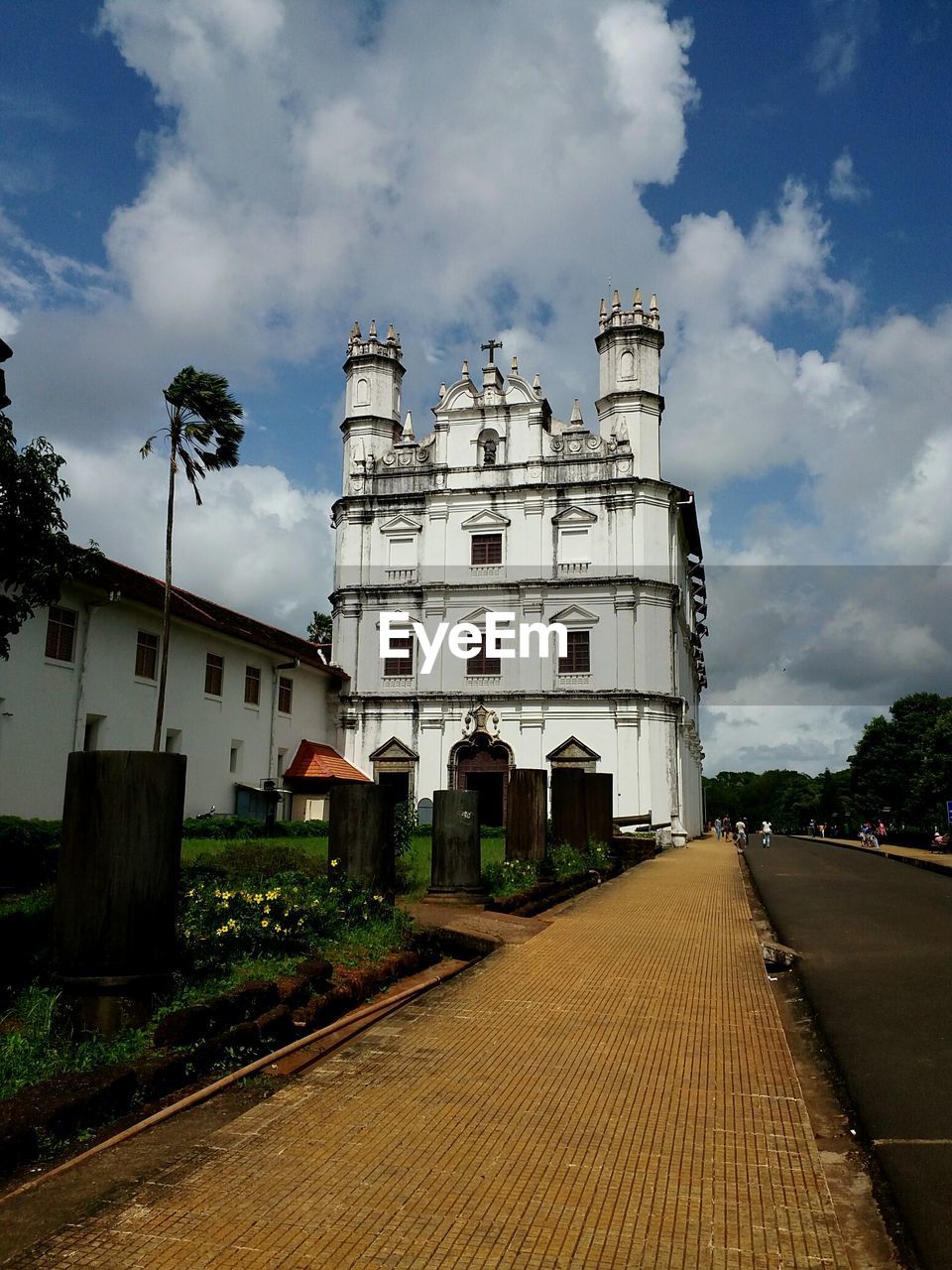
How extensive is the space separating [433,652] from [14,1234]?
33503 millimetres

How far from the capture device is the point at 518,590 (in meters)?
36.8

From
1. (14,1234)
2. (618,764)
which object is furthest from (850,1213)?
(618,764)

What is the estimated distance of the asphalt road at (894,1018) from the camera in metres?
4.13

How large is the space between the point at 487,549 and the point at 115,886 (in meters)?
32.3

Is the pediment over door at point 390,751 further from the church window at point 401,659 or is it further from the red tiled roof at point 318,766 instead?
the church window at point 401,659

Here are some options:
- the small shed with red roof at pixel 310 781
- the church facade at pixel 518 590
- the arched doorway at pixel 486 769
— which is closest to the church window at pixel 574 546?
the church facade at pixel 518 590

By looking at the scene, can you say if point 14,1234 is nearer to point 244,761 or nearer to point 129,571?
point 129,571

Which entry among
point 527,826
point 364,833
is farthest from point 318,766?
point 364,833

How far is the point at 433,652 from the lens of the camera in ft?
121

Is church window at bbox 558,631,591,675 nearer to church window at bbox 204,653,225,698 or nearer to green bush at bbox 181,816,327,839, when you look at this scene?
green bush at bbox 181,816,327,839

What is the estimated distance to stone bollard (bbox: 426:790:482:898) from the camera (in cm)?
1207

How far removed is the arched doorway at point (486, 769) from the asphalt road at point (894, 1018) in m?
19.0

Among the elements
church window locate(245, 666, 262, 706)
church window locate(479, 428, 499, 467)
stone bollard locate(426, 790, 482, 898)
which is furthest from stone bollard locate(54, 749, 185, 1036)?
church window locate(479, 428, 499, 467)

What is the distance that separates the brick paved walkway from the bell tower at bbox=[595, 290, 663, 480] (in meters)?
31.6
